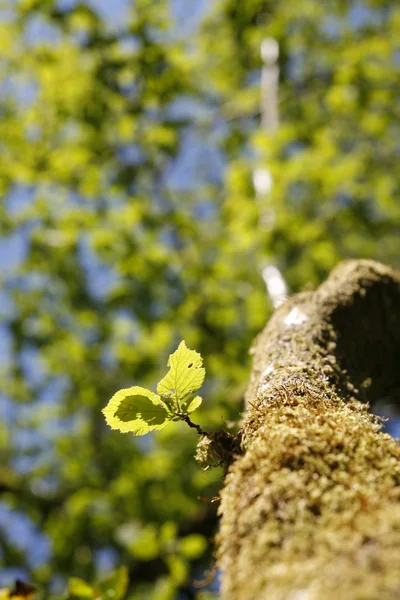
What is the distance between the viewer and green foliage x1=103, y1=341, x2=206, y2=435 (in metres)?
1.46

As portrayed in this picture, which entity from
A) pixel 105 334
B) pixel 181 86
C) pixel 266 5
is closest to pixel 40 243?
pixel 105 334

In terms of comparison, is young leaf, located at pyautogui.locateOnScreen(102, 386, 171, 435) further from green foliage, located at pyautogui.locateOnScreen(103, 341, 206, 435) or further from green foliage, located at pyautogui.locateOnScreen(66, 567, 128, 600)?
green foliage, located at pyautogui.locateOnScreen(66, 567, 128, 600)

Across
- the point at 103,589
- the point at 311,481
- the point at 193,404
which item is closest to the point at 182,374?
the point at 193,404

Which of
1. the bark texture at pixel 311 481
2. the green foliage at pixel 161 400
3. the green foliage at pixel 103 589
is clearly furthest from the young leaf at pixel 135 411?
the green foliage at pixel 103 589

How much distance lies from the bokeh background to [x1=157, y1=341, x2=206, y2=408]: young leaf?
3529 millimetres

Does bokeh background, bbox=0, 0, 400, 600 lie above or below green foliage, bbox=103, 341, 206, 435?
above

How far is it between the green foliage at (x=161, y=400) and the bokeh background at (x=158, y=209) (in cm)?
347

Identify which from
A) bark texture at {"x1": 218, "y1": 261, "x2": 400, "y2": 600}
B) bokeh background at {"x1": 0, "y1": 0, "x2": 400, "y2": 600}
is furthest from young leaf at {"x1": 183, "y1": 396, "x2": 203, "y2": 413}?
bokeh background at {"x1": 0, "y1": 0, "x2": 400, "y2": 600}

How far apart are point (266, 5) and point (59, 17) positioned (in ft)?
13.6

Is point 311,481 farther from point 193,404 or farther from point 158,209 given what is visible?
point 158,209

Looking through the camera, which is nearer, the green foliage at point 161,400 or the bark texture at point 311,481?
the bark texture at point 311,481

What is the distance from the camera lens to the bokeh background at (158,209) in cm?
650

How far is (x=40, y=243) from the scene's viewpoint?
8.66 m

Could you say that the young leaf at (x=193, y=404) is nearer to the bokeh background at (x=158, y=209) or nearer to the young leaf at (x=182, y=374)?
the young leaf at (x=182, y=374)
